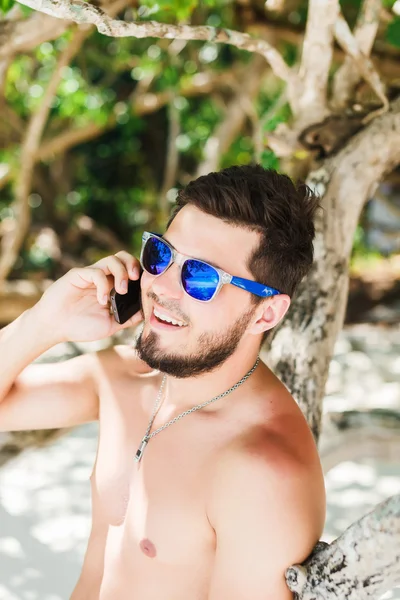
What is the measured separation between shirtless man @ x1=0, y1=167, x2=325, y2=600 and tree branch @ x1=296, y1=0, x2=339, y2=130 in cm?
71

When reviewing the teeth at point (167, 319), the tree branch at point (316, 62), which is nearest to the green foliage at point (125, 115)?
the tree branch at point (316, 62)

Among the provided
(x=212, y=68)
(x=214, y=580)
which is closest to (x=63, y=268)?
(x=212, y=68)

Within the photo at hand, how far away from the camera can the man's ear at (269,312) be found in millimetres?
2051

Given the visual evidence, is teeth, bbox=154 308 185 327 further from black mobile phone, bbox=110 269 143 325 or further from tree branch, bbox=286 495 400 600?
tree branch, bbox=286 495 400 600

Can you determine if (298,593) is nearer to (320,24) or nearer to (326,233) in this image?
(326,233)

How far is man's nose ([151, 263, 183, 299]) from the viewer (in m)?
1.97

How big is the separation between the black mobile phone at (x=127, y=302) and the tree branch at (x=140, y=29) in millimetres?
749

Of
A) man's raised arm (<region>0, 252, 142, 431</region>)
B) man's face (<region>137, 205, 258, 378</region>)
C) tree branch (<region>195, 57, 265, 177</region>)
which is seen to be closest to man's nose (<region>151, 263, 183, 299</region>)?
man's face (<region>137, 205, 258, 378</region>)

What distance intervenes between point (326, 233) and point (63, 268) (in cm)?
548

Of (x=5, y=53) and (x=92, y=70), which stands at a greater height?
(x=5, y=53)

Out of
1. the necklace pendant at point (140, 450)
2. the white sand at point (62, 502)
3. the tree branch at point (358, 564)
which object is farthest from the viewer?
the white sand at point (62, 502)

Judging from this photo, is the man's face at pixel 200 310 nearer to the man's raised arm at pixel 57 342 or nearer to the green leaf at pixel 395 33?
the man's raised arm at pixel 57 342

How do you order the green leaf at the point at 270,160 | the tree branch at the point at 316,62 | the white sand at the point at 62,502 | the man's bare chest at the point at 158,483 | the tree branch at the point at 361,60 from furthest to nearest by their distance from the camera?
the white sand at the point at 62,502 → the green leaf at the point at 270,160 → the tree branch at the point at 361,60 → the tree branch at the point at 316,62 → the man's bare chest at the point at 158,483

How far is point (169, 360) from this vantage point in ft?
6.58
